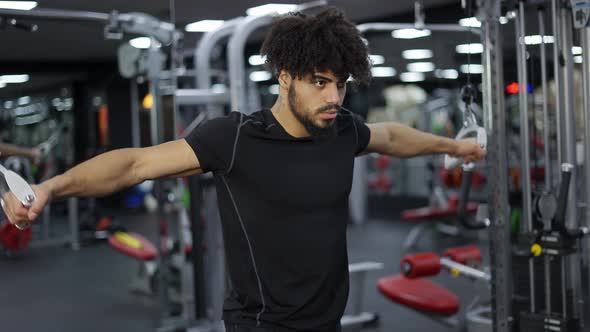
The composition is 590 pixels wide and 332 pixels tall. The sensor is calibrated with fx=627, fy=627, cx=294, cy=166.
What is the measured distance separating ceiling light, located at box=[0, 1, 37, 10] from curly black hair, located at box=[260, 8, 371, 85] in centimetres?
98

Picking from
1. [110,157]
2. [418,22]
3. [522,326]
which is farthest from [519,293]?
[110,157]

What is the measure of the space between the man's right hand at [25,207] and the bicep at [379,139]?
0.84 meters

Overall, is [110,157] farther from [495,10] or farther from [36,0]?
[495,10]

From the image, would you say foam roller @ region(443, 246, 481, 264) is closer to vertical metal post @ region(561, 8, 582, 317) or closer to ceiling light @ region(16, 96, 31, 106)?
vertical metal post @ region(561, 8, 582, 317)

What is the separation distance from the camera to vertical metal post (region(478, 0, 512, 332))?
7.63 feet

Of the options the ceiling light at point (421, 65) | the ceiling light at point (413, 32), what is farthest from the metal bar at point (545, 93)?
the ceiling light at point (421, 65)

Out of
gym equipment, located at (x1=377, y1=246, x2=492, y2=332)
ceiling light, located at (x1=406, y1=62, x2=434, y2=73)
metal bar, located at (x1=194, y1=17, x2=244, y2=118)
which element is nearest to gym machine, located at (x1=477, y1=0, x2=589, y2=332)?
gym equipment, located at (x1=377, y1=246, x2=492, y2=332)

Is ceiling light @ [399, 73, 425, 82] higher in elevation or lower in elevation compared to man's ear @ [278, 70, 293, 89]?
higher

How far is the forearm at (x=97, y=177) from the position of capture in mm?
1262

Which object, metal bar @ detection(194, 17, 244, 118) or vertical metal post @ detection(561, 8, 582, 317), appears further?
metal bar @ detection(194, 17, 244, 118)

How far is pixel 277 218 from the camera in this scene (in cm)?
145

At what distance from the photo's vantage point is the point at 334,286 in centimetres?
149

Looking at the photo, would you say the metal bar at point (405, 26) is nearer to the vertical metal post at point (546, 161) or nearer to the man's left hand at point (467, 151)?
the vertical metal post at point (546, 161)

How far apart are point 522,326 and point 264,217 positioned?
1.46 metres
